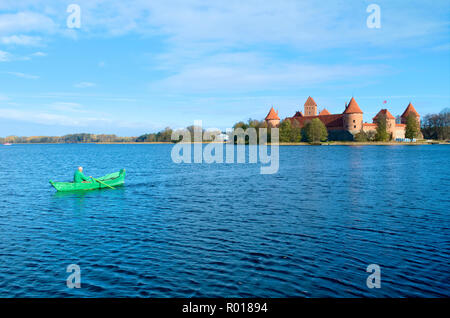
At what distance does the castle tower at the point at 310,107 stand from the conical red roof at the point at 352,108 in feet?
141

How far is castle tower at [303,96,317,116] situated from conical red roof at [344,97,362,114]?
43.1 metres

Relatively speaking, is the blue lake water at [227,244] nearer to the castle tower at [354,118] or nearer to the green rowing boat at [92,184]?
the green rowing boat at [92,184]

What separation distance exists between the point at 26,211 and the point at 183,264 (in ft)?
45.9

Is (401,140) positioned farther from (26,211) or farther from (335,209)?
(26,211)

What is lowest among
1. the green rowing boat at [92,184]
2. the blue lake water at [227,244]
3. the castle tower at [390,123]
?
the blue lake water at [227,244]

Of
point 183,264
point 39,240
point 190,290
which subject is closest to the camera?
point 190,290

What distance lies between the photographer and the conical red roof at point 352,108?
149 m

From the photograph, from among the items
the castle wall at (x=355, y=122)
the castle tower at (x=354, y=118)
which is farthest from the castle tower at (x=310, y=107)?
the castle wall at (x=355, y=122)

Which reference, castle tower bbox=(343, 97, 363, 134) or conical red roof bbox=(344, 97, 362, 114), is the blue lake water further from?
conical red roof bbox=(344, 97, 362, 114)

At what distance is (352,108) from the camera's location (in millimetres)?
149875

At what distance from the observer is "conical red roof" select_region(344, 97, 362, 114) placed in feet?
488

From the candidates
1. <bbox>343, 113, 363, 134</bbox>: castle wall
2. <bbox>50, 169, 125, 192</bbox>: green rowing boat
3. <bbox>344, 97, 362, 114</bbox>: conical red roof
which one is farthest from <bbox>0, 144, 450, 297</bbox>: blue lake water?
<bbox>344, 97, 362, 114</bbox>: conical red roof

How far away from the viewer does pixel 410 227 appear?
16.5m
